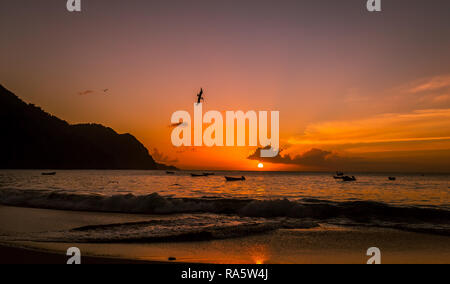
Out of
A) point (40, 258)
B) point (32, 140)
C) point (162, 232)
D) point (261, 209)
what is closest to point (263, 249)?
point (162, 232)

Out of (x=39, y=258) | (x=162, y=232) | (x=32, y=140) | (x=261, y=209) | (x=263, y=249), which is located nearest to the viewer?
(x=39, y=258)

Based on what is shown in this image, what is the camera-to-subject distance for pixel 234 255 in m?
9.22

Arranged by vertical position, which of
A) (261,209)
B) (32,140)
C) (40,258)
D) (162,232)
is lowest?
(261,209)

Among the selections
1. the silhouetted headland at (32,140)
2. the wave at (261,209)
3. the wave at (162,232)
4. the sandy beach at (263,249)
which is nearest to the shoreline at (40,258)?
the sandy beach at (263,249)

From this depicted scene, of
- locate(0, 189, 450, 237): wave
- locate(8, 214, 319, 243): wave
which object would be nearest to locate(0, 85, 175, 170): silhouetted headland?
locate(0, 189, 450, 237): wave

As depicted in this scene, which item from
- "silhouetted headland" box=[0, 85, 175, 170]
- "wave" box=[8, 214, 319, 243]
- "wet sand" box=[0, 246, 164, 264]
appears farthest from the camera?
"silhouetted headland" box=[0, 85, 175, 170]

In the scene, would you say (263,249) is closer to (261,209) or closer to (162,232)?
(162,232)

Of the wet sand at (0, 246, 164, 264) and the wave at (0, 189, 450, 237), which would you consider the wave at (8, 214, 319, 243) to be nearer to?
the wet sand at (0, 246, 164, 264)

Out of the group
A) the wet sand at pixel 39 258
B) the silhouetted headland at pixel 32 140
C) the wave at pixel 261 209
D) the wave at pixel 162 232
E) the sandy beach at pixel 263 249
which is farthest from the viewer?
the silhouetted headland at pixel 32 140

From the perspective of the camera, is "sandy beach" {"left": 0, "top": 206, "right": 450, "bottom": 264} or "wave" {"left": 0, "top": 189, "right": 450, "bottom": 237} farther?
"wave" {"left": 0, "top": 189, "right": 450, "bottom": 237}

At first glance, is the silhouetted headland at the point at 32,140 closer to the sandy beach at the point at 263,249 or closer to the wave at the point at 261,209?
the wave at the point at 261,209
